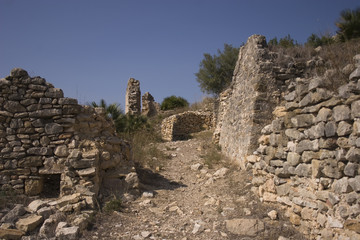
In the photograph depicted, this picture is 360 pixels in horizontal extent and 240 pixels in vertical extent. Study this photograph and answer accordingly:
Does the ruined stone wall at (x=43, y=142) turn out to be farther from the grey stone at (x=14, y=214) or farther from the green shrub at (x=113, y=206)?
the grey stone at (x=14, y=214)

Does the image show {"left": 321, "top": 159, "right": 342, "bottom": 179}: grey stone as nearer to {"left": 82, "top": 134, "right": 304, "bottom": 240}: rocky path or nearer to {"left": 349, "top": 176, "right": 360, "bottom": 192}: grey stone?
{"left": 349, "top": 176, "right": 360, "bottom": 192}: grey stone

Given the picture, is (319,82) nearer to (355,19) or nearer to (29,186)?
(29,186)

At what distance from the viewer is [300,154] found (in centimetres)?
466

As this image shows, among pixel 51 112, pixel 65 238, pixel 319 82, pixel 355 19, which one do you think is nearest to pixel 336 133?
pixel 319 82

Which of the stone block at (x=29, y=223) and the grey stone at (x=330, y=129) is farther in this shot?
the stone block at (x=29, y=223)

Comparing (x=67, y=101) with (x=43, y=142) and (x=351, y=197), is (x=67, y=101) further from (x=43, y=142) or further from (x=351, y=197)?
(x=351, y=197)

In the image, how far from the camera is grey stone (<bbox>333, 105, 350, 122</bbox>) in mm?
3641

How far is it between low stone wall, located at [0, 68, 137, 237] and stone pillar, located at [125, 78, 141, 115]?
1363 cm

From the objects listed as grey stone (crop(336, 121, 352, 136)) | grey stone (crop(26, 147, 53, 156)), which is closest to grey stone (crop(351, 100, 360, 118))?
grey stone (crop(336, 121, 352, 136))

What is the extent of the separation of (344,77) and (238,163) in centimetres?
437

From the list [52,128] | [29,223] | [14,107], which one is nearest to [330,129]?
[29,223]

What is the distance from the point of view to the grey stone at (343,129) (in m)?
3.61

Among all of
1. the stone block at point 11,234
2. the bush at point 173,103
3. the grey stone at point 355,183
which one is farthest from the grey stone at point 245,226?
the bush at point 173,103

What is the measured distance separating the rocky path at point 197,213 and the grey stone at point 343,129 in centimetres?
175
